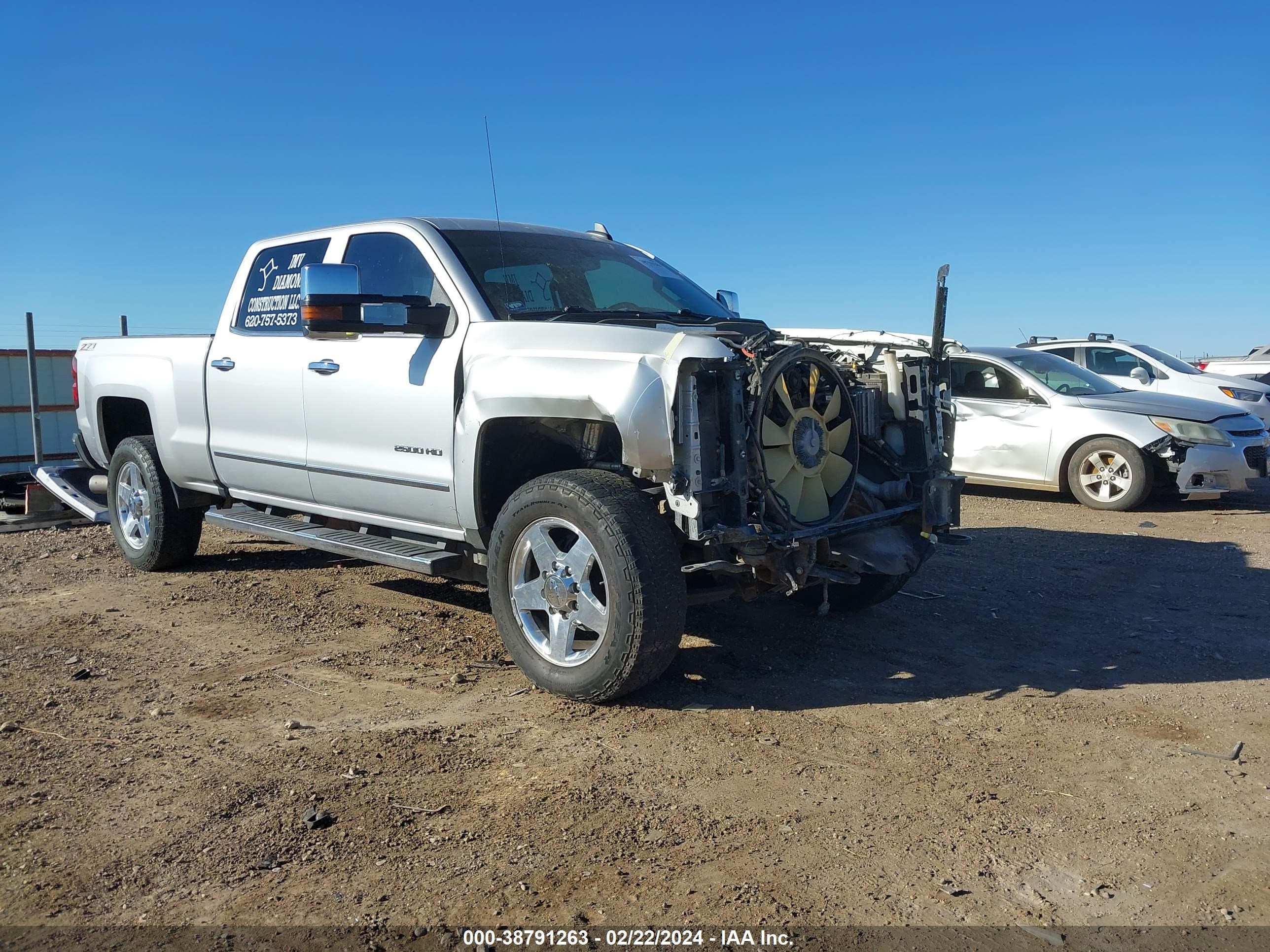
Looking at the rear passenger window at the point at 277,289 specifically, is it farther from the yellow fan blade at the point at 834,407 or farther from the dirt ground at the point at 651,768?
the yellow fan blade at the point at 834,407

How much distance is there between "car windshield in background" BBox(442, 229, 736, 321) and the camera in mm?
4980

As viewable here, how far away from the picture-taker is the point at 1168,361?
1386 cm

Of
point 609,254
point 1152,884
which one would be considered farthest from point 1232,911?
point 609,254

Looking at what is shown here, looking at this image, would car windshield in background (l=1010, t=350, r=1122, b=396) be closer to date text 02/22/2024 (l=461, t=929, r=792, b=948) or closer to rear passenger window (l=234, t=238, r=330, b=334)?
rear passenger window (l=234, t=238, r=330, b=334)

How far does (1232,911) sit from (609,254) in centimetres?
421

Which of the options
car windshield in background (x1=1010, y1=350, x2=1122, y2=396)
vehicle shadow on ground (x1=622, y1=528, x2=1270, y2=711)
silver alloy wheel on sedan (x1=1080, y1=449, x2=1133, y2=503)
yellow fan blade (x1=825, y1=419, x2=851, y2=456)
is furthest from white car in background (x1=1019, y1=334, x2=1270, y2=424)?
yellow fan blade (x1=825, y1=419, x2=851, y2=456)

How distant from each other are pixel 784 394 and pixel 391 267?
2.19 m

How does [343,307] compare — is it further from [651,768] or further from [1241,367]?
[1241,367]

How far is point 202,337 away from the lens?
6.47m

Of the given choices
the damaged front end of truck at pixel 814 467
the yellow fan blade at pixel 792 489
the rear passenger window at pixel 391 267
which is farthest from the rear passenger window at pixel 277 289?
the yellow fan blade at pixel 792 489

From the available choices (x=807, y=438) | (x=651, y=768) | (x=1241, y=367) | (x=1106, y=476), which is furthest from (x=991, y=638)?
(x=1241, y=367)

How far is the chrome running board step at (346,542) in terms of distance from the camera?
15.8 feet

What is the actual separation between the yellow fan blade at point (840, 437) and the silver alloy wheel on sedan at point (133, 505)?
4.62m

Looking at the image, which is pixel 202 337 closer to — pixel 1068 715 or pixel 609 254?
pixel 609 254
